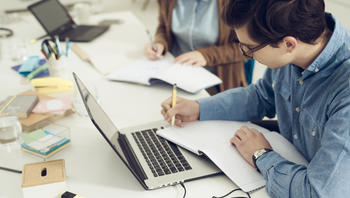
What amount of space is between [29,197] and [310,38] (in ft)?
2.71

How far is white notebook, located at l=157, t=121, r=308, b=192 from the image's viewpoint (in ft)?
3.49

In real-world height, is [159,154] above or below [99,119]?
below

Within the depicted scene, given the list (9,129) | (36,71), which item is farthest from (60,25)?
(9,129)

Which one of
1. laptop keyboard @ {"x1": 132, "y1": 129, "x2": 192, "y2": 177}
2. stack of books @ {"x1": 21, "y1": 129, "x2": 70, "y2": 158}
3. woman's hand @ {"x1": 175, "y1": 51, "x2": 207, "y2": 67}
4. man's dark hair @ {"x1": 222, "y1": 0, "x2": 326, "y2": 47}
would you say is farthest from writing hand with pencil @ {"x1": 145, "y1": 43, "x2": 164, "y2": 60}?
man's dark hair @ {"x1": 222, "y1": 0, "x2": 326, "y2": 47}

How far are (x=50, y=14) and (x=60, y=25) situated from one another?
0.26ft

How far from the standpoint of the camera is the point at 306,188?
3.05 feet

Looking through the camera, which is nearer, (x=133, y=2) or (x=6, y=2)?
(x=6, y=2)

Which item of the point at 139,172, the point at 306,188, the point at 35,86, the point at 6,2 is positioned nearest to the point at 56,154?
the point at 139,172

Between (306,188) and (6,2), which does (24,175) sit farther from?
(6,2)

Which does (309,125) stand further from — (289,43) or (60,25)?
(60,25)

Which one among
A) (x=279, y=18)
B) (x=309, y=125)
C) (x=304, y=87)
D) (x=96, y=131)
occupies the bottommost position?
(x=96, y=131)

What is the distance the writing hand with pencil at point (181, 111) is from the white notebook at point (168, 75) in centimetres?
19

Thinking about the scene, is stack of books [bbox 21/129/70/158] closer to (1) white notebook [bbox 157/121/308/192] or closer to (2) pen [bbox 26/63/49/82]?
(1) white notebook [bbox 157/121/308/192]

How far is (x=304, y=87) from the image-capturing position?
3.71 ft
